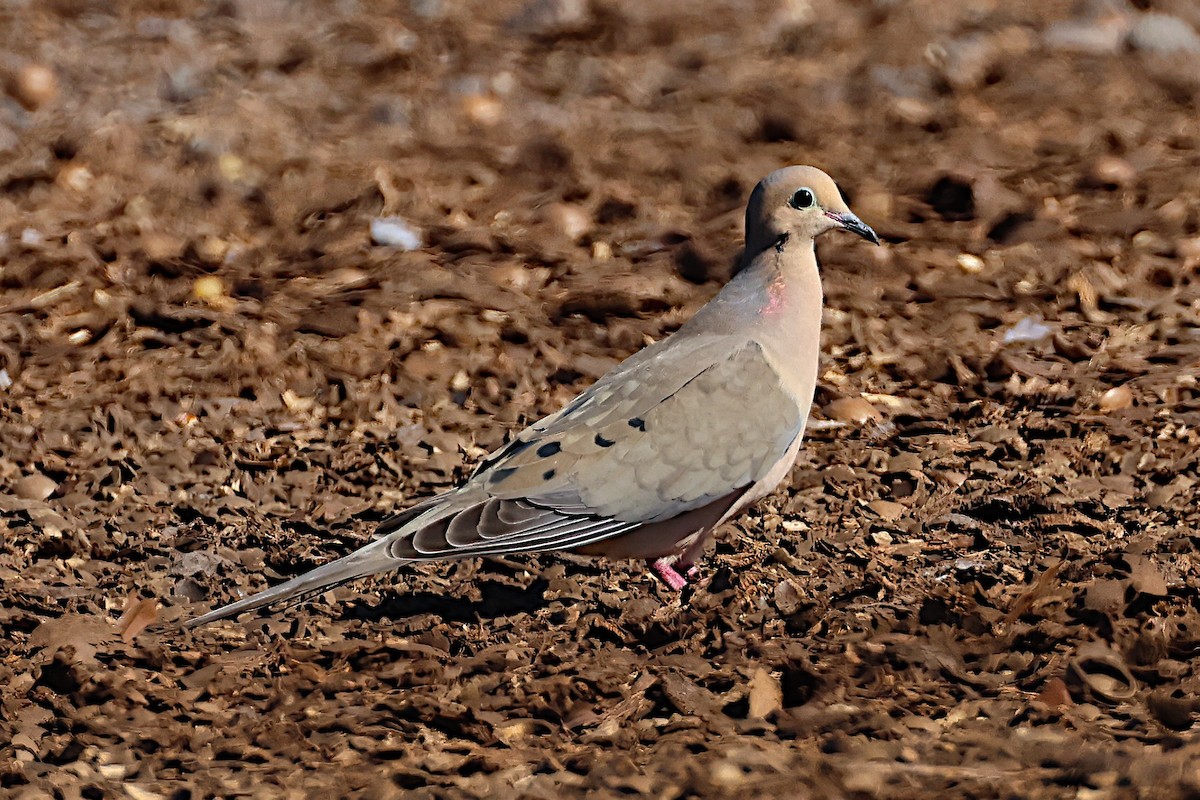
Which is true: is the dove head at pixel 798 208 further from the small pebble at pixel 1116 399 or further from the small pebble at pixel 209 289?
the small pebble at pixel 209 289

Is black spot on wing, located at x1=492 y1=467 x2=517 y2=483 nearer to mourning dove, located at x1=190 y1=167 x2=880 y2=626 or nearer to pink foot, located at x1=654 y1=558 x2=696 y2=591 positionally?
mourning dove, located at x1=190 y1=167 x2=880 y2=626

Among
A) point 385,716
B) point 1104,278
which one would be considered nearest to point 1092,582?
point 385,716

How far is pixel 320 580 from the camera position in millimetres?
4012

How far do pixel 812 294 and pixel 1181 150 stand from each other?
309 cm

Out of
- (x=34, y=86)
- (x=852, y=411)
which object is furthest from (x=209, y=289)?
(x=852, y=411)

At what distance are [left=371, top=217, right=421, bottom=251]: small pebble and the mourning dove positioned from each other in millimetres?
2163

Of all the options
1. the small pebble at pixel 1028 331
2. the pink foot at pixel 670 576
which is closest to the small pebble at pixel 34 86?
the pink foot at pixel 670 576

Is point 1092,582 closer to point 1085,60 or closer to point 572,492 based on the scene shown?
point 572,492

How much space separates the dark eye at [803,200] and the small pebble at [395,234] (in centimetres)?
230

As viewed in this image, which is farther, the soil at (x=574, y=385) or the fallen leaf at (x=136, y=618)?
the fallen leaf at (x=136, y=618)

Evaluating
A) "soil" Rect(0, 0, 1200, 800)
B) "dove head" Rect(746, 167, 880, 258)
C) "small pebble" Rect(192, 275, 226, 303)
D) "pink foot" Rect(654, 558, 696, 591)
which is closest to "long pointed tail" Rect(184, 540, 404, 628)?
"soil" Rect(0, 0, 1200, 800)

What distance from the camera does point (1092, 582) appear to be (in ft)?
13.9

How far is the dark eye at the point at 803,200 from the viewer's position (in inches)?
187

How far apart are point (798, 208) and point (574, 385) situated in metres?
1.39
